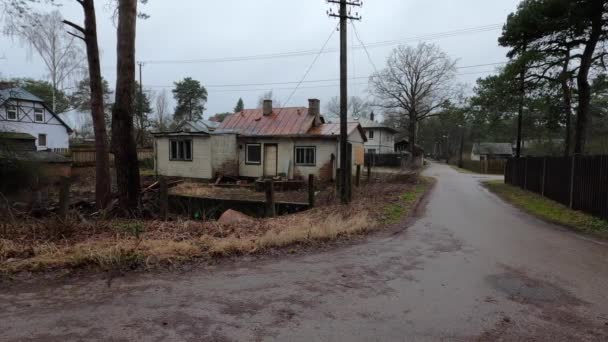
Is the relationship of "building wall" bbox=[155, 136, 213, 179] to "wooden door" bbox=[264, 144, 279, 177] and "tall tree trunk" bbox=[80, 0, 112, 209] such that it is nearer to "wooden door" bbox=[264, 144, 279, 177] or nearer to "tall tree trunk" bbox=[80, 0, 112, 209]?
"wooden door" bbox=[264, 144, 279, 177]

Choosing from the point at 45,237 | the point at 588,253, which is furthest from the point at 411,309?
the point at 45,237

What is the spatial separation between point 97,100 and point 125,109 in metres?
3.59

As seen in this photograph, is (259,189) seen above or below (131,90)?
below

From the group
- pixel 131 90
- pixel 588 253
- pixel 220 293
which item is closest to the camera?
pixel 220 293

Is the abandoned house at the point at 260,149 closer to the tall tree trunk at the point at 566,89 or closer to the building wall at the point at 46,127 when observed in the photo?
the tall tree trunk at the point at 566,89

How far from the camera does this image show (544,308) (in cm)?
402

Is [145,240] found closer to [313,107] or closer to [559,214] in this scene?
[559,214]

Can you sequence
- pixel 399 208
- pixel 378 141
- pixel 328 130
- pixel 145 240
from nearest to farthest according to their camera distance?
pixel 145 240 → pixel 399 208 → pixel 328 130 → pixel 378 141

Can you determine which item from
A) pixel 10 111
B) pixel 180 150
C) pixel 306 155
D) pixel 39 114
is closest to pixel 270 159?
pixel 306 155

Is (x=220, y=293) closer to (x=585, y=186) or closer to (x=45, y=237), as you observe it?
(x=45, y=237)

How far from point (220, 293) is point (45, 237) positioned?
3648 millimetres

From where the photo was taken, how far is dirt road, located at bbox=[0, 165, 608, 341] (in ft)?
Result: 10.9

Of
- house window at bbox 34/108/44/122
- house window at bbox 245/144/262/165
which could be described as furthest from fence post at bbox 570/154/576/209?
house window at bbox 34/108/44/122

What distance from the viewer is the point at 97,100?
12.6 meters
